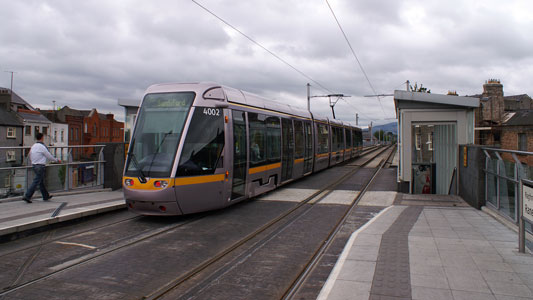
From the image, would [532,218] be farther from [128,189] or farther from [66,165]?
[66,165]

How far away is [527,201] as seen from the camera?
5.22 meters

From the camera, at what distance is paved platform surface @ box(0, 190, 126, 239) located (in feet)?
22.7

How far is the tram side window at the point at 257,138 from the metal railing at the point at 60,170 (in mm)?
4978

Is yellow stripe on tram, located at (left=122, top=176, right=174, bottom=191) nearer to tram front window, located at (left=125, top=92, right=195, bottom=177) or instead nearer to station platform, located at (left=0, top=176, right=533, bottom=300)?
tram front window, located at (left=125, top=92, right=195, bottom=177)

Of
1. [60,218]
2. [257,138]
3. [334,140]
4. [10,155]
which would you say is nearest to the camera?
[60,218]

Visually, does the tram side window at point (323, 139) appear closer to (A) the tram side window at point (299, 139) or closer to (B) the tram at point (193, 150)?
(A) the tram side window at point (299, 139)

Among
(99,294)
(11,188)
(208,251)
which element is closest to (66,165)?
(11,188)

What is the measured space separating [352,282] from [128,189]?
207 inches

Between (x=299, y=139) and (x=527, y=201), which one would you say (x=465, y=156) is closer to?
(x=527, y=201)

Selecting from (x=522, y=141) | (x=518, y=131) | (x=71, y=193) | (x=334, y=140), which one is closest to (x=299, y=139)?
(x=334, y=140)

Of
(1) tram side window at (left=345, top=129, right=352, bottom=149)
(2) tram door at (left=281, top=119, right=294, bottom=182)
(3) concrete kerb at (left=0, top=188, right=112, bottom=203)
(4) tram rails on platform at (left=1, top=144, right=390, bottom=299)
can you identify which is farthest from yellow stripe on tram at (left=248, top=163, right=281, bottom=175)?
(1) tram side window at (left=345, top=129, right=352, bottom=149)

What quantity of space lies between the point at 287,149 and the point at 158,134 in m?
5.85

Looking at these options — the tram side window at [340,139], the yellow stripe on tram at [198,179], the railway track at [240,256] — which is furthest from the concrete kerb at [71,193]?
the tram side window at [340,139]

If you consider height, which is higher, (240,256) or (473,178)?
(473,178)
